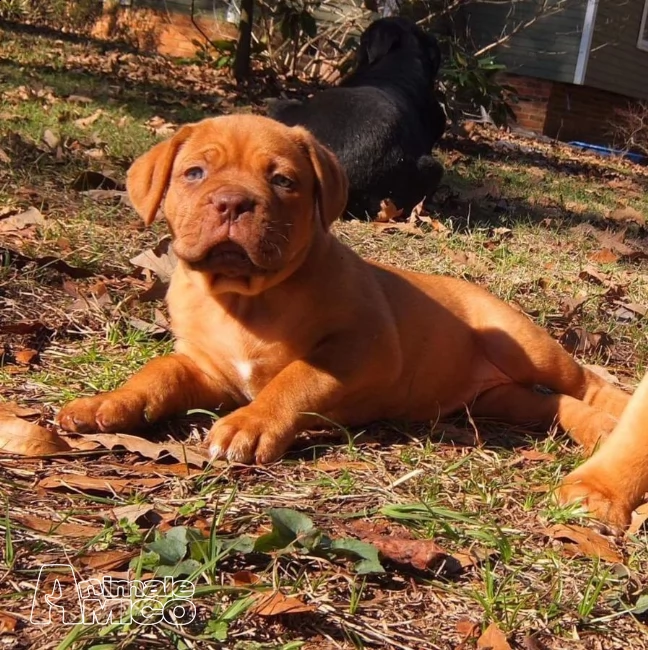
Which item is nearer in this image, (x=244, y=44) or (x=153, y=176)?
(x=153, y=176)

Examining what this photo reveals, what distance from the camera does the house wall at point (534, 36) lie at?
716 inches

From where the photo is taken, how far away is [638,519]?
105 inches

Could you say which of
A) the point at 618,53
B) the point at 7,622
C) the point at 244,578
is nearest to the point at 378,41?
the point at 244,578

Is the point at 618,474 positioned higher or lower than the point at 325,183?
lower

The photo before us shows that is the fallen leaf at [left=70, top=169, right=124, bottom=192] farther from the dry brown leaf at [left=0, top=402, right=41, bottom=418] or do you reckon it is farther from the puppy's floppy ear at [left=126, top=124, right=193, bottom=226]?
the dry brown leaf at [left=0, top=402, right=41, bottom=418]

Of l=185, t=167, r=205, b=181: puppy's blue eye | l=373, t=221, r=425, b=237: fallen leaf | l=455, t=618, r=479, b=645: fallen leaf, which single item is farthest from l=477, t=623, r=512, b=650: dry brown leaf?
l=373, t=221, r=425, b=237: fallen leaf

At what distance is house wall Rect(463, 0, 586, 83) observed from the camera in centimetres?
1819

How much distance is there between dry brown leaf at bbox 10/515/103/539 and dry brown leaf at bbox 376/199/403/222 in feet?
15.7

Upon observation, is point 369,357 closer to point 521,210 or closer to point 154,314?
point 154,314

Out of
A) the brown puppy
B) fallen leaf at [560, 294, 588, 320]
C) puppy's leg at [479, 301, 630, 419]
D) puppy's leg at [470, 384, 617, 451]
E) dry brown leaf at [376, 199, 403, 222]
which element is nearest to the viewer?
the brown puppy

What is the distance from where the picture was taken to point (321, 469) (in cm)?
278

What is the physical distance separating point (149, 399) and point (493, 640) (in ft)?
4.87

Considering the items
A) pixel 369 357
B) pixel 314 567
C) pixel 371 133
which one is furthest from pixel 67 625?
pixel 371 133

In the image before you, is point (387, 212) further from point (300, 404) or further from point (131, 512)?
point (131, 512)
